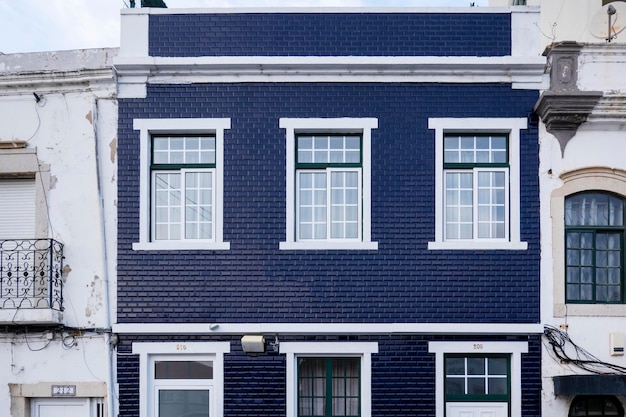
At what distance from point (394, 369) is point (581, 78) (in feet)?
16.6

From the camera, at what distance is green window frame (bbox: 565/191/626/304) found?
944cm

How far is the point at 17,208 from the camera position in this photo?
9.78 m

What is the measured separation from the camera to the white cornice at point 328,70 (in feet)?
30.9

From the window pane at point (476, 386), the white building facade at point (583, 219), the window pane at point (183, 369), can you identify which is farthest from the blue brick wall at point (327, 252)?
the window pane at point (476, 386)

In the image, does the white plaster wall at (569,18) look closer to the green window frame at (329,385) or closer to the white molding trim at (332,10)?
the white molding trim at (332,10)

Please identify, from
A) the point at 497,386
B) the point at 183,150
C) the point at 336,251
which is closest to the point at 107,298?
the point at 183,150

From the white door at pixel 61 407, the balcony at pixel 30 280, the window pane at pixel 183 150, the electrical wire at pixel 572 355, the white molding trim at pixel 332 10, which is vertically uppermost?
the white molding trim at pixel 332 10

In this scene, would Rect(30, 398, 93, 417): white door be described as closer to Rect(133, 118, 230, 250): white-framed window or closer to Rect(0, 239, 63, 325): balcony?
Rect(0, 239, 63, 325): balcony

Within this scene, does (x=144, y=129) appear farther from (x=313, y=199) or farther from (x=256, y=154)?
(x=313, y=199)

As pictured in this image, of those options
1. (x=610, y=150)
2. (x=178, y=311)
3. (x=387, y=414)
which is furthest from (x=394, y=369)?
(x=610, y=150)

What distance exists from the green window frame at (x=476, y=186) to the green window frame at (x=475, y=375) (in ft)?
5.77

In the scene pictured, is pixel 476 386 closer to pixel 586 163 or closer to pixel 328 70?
pixel 586 163

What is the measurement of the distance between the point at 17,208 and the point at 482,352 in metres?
7.24

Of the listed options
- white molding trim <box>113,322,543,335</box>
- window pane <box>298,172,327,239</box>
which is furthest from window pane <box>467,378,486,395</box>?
window pane <box>298,172,327,239</box>
